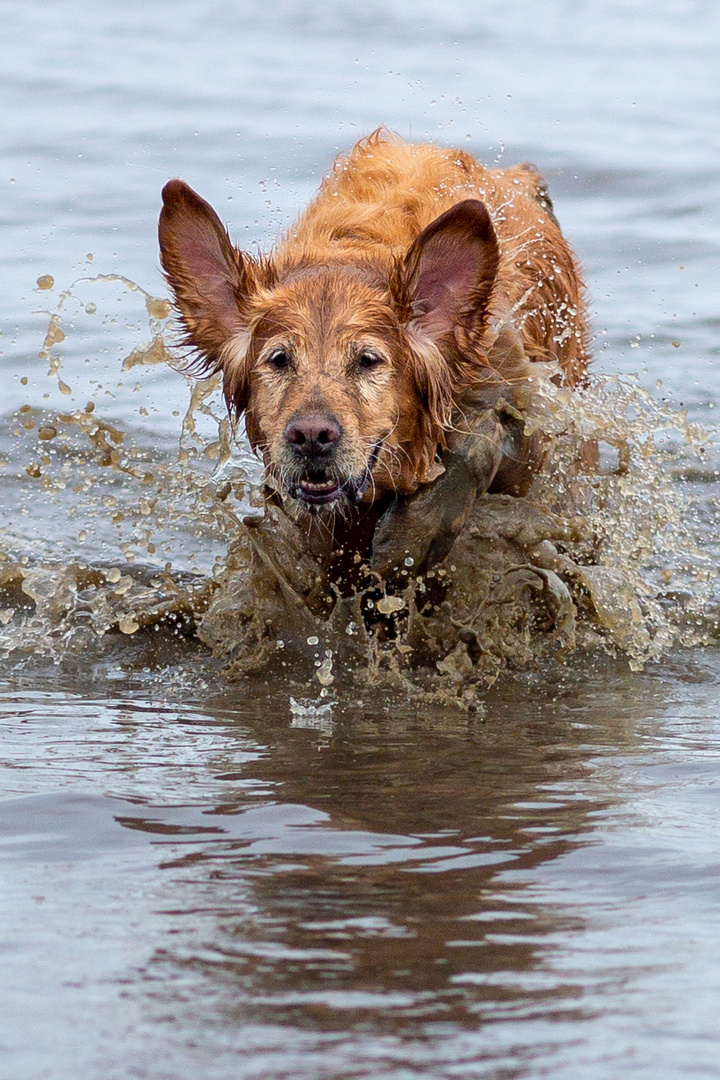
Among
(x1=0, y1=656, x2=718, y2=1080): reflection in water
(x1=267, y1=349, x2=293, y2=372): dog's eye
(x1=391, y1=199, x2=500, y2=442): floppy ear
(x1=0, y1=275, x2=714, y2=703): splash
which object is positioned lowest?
(x1=0, y1=656, x2=718, y2=1080): reflection in water

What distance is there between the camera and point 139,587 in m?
6.76

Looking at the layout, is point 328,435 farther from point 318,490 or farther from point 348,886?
point 348,886

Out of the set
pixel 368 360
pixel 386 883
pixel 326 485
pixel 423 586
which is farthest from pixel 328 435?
pixel 386 883

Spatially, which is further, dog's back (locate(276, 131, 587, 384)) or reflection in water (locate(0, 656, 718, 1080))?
dog's back (locate(276, 131, 587, 384))

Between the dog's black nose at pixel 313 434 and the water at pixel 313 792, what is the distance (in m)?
0.89

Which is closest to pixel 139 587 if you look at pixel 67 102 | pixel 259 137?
pixel 259 137

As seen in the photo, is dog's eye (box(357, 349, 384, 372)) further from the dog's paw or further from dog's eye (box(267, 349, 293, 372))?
the dog's paw

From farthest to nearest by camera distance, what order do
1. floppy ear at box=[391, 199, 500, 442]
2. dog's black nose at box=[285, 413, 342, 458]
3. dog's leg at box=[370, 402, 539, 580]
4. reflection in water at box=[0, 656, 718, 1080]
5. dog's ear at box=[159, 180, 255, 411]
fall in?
dog's leg at box=[370, 402, 539, 580] < dog's ear at box=[159, 180, 255, 411] < floppy ear at box=[391, 199, 500, 442] < dog's black nose at box=[285, 413, 342, 458] < reflection in water at box=[0, 656, 718, 1080]

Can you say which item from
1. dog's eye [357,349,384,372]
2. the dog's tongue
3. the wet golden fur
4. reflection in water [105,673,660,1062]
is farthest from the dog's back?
reflection in water [105,673,660,1062]

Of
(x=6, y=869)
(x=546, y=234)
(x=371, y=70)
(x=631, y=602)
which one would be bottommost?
(x=6, y=869)

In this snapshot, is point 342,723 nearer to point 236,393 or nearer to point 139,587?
point 236,393

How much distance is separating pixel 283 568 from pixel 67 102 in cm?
1081

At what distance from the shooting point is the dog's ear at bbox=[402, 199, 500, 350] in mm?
5312

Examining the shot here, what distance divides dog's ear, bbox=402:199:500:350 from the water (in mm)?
990
